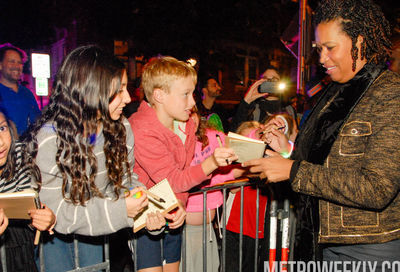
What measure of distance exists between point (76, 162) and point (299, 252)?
1703 mm

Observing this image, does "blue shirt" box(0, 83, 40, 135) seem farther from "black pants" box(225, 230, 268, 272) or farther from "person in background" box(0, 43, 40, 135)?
"black pants" box(225, 230, 268, 272)

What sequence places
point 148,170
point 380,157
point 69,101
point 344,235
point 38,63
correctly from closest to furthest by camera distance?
point 380,157, point 344,235, point 69,101, point 148,170, point 38,63

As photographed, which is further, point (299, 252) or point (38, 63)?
point (38, 63)

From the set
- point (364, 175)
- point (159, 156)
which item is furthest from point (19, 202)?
point (364, 175)

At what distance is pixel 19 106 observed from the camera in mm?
4887

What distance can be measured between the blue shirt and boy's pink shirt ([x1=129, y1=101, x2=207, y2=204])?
3015 mm

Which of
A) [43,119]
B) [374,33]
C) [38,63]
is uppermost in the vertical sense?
[38,63]

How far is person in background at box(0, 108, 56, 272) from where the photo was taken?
6.52 feet

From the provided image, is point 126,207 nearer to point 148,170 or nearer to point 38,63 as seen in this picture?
→ point 148,170

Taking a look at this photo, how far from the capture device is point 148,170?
2.44 metres

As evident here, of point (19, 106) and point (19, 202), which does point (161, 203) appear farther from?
point (19, 106)

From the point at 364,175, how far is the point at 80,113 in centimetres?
177

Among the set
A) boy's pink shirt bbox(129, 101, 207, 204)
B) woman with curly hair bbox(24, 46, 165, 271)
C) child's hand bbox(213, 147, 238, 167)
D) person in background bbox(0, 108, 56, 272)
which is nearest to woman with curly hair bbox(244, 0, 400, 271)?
child's hand bbox(213, 147, 238, 167)

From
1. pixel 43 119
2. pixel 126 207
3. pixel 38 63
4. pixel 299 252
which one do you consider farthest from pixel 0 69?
pixel 38 63
